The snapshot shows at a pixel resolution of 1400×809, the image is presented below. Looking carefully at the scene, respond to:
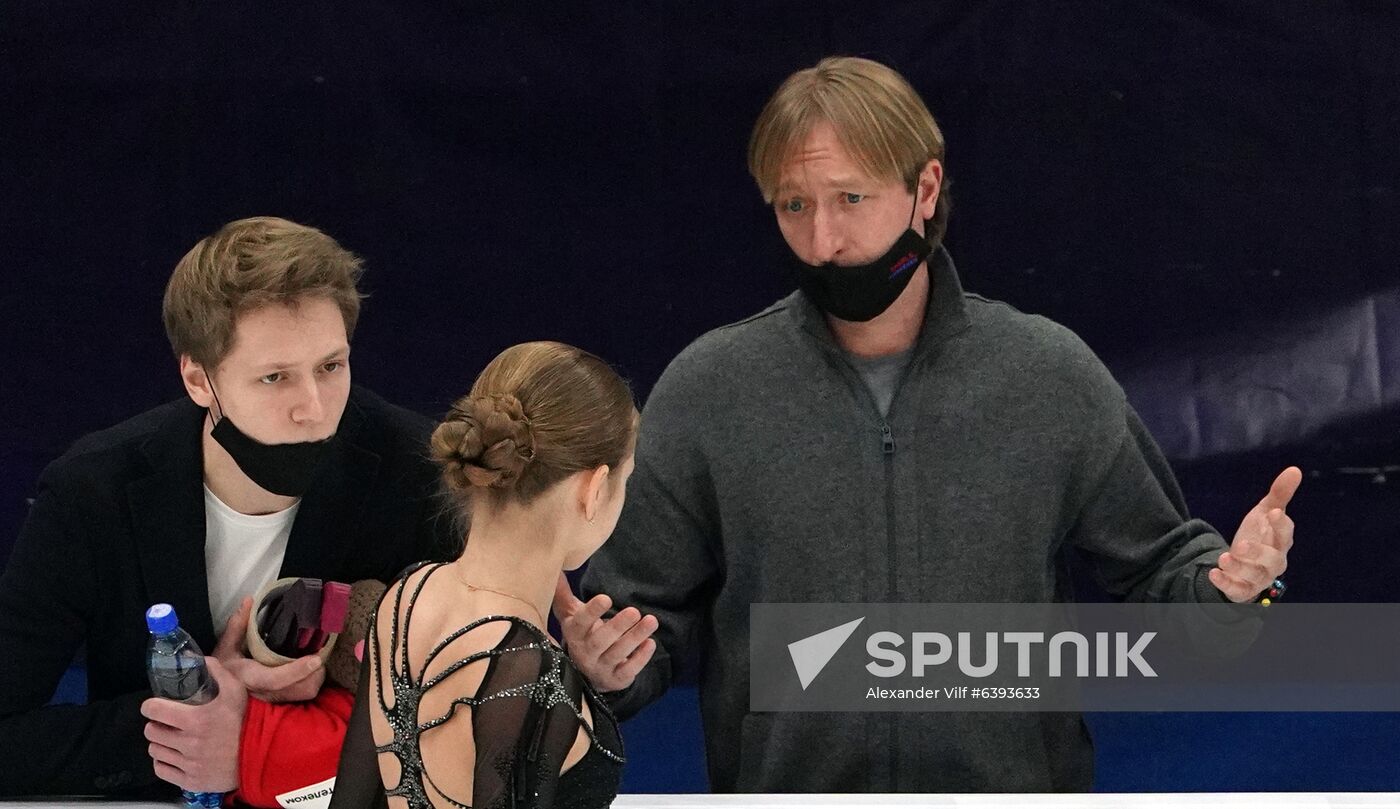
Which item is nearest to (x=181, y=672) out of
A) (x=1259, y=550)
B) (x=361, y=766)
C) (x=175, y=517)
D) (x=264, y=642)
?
(x=264, y=642)

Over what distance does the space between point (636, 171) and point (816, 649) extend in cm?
98

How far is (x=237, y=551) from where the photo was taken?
8.87ft

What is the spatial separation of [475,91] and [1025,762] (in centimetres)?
163

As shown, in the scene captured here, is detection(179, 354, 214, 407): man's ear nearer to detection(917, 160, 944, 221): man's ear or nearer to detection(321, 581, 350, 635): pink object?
detection(321, 581, 350, 635): pink object

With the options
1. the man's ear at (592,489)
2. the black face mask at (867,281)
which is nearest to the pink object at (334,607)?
the man's ear at (592,489)

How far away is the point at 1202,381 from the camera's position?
3.20 m

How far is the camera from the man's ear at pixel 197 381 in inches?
101

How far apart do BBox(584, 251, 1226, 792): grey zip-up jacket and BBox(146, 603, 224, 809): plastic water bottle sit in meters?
0.73

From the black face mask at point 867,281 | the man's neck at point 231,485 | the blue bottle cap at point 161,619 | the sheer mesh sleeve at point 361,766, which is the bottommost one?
the sheer mesh sleeve at point 361,766

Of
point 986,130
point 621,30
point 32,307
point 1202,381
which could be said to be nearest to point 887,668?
point 1202,381

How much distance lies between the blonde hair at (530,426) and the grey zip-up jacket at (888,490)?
708 mm

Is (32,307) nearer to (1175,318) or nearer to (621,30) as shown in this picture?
(621,30)

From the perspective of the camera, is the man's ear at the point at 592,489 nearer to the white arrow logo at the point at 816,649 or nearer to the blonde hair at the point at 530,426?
the blonde hair at the point at 530,426

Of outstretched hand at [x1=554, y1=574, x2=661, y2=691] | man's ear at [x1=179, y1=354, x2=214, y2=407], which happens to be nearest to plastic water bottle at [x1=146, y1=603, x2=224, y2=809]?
man's ear at [x1=179, y1=354, x2=214, y2=407]
